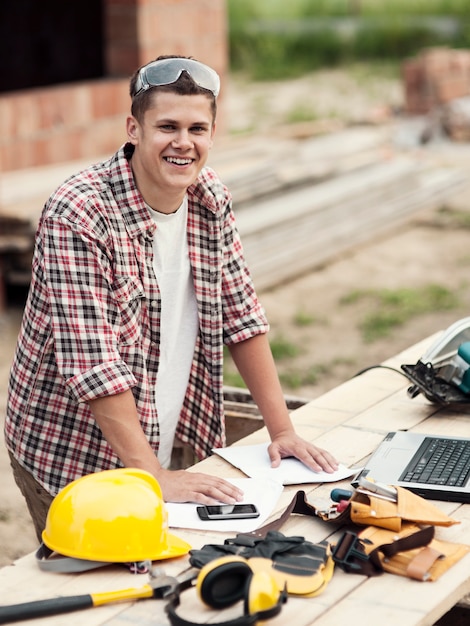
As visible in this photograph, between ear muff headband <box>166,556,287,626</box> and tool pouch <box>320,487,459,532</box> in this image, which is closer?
ear muff headband <box>166,556,287,626</box>

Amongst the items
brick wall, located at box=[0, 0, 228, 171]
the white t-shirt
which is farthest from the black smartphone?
brick wall, located at box=[0, 0, 228, 171]

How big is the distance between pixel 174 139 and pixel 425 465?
1173 mm

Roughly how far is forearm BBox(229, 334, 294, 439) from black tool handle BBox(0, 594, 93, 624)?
124cm

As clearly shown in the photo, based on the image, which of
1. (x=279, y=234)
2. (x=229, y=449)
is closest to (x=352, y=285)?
(x=279, y=234)

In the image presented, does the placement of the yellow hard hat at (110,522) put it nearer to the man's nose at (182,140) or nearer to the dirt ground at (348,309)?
the man's nose at (182,140)

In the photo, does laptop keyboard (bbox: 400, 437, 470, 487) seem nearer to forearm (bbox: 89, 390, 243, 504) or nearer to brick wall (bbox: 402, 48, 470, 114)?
forearm (bbox: 89, 390, 243, 504)

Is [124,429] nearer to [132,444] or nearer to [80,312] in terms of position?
[132,444]

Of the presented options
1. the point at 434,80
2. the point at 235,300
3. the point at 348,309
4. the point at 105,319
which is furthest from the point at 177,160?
the point at 434,80

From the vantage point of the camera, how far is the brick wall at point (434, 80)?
1598 centimetres

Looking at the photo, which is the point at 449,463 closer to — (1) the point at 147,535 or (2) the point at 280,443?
(2) the point at 280,443

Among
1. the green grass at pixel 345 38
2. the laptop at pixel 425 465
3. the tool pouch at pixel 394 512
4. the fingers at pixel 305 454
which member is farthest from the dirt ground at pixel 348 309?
the green grass at pixel 345 38

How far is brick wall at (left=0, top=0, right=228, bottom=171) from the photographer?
9133mm

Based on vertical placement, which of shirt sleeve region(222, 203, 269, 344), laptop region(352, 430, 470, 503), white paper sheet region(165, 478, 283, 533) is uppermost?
shirt sleeve region(222, 203, 269, 344)

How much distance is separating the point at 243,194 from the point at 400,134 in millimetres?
6158
